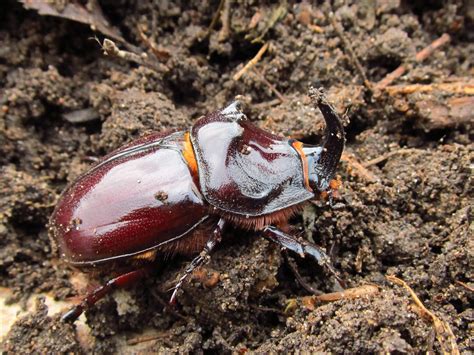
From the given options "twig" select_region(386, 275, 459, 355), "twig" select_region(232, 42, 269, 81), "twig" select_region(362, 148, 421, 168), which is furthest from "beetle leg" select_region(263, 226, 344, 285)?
"twig" select_region(232, 42, 269, 81)

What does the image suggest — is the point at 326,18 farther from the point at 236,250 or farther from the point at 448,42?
the point at 236,250

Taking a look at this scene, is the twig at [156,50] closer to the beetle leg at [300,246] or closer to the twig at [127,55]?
the twig at [127,55]

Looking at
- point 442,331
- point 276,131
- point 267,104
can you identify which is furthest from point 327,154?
point 442,331

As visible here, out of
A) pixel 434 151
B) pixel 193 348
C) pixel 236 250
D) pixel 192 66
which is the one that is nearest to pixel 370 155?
pixel 434 151

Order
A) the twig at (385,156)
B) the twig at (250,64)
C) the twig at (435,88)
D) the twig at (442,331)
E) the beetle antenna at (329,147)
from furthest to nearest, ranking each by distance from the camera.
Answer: the twig at (250,64) → the twig at (435,88) → the twig at (385,156) → the beetle antenna at (329,147) → the twig at (442,331)

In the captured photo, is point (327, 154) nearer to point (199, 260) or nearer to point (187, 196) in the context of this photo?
point (187, 196)

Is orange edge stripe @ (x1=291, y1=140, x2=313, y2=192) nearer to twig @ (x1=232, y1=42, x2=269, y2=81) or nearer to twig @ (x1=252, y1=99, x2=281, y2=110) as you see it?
twig @ (x1=252, y1=99, x2=281, y2=110)

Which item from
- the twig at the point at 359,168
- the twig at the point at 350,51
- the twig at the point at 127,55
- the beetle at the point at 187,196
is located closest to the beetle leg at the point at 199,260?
the beetle at the point at 187,196
